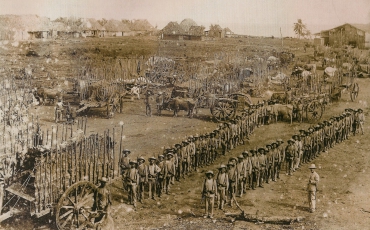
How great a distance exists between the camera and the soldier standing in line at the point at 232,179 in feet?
20.7

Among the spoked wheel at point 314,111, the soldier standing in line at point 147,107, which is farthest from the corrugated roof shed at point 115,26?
the spoked wheel at point 314,111

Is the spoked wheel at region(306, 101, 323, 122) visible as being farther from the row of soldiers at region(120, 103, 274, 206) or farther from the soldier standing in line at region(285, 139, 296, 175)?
the soldier standing in line at region(285, 139, 296, 175)

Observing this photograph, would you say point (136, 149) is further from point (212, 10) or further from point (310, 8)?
point (310, 8)

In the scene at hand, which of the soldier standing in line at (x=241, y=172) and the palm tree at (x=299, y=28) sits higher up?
the palm tree at (x=299, y=28)

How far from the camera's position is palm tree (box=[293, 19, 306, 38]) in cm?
785

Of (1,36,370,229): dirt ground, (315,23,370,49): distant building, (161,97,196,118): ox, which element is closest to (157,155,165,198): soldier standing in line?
(1,36,370,229): dirt ground

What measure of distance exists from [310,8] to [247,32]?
1487mm

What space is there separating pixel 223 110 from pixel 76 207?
5.39m

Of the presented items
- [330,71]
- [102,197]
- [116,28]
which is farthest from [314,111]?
[102,197]

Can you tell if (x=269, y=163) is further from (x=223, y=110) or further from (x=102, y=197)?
(x=102, y=197)

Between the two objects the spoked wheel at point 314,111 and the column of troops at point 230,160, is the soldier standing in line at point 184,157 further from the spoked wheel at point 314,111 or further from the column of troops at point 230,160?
the spoked wheel at point 314,111

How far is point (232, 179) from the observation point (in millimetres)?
6371

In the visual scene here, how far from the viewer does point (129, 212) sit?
19.9 feet

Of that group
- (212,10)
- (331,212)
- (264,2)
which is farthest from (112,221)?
(264,2)
